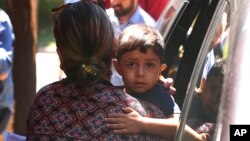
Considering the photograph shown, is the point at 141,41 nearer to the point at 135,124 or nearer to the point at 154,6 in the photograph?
the point at 135,124

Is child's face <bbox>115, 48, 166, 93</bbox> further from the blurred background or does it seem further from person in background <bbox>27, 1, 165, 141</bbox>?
the blurred background

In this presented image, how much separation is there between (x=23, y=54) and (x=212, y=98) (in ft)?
11.2

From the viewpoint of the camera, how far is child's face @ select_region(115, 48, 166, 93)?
9.30 feet

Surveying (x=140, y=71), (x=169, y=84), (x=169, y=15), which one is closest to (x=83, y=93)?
(x=140, y=71)

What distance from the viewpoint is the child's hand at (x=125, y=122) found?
7.95 feet

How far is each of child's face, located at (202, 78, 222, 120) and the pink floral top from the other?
35 centimetres

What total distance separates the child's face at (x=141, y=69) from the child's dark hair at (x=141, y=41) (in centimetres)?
2

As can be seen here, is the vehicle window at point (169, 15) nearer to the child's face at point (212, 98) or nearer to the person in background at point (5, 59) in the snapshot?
the person in background at point (5, 59)

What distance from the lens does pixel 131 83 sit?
2.88m

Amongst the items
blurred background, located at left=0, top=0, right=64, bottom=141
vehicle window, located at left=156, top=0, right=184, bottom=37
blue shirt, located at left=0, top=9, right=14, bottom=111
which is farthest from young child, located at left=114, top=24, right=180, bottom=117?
blurred background, located at left=0, top=0, right=64, bottom=141

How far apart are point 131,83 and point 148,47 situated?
18cm

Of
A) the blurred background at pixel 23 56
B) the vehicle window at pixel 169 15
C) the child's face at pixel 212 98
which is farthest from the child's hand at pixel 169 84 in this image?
the blurred background at pixel 23 56

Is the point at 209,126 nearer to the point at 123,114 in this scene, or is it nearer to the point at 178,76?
the point at 123,114

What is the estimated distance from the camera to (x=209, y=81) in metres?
2.25
